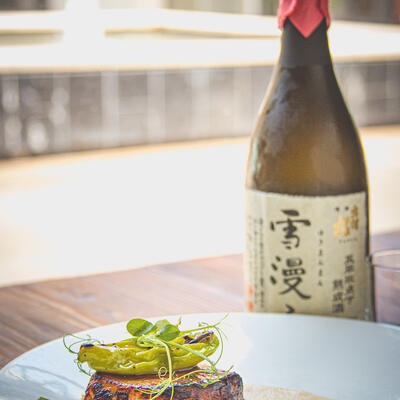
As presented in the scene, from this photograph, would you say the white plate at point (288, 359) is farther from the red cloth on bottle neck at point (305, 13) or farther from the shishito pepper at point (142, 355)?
the red cloth on bottle neck at point (305, 13)

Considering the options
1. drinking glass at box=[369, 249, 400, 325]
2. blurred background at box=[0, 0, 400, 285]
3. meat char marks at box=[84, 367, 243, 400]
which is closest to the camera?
meat char marks at box=[84, 367, 243, 400]

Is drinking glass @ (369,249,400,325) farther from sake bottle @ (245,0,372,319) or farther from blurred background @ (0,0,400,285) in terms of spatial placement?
Result: blurred background @ (0,0,400,285)

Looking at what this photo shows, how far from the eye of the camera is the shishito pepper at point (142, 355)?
380 millimetres

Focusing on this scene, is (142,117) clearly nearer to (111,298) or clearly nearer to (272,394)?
(111,298)

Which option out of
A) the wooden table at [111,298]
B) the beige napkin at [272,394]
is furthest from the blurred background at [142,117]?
the beige napkin at [272,394]

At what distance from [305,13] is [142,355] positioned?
0.28 meters

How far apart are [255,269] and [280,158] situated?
0.10 metres

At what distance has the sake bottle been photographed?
0.49 m

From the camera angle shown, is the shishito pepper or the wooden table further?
the wooden table

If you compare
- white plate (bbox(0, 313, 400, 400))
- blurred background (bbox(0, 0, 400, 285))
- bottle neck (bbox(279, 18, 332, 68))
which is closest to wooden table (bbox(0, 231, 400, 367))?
white plate (bbox(0, 313, 400, 400))

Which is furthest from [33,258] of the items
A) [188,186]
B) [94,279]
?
[94,279]

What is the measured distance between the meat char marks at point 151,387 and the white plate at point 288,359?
3 cm

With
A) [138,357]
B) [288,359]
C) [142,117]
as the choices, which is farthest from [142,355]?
[142,117]

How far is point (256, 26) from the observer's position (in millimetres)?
2986
